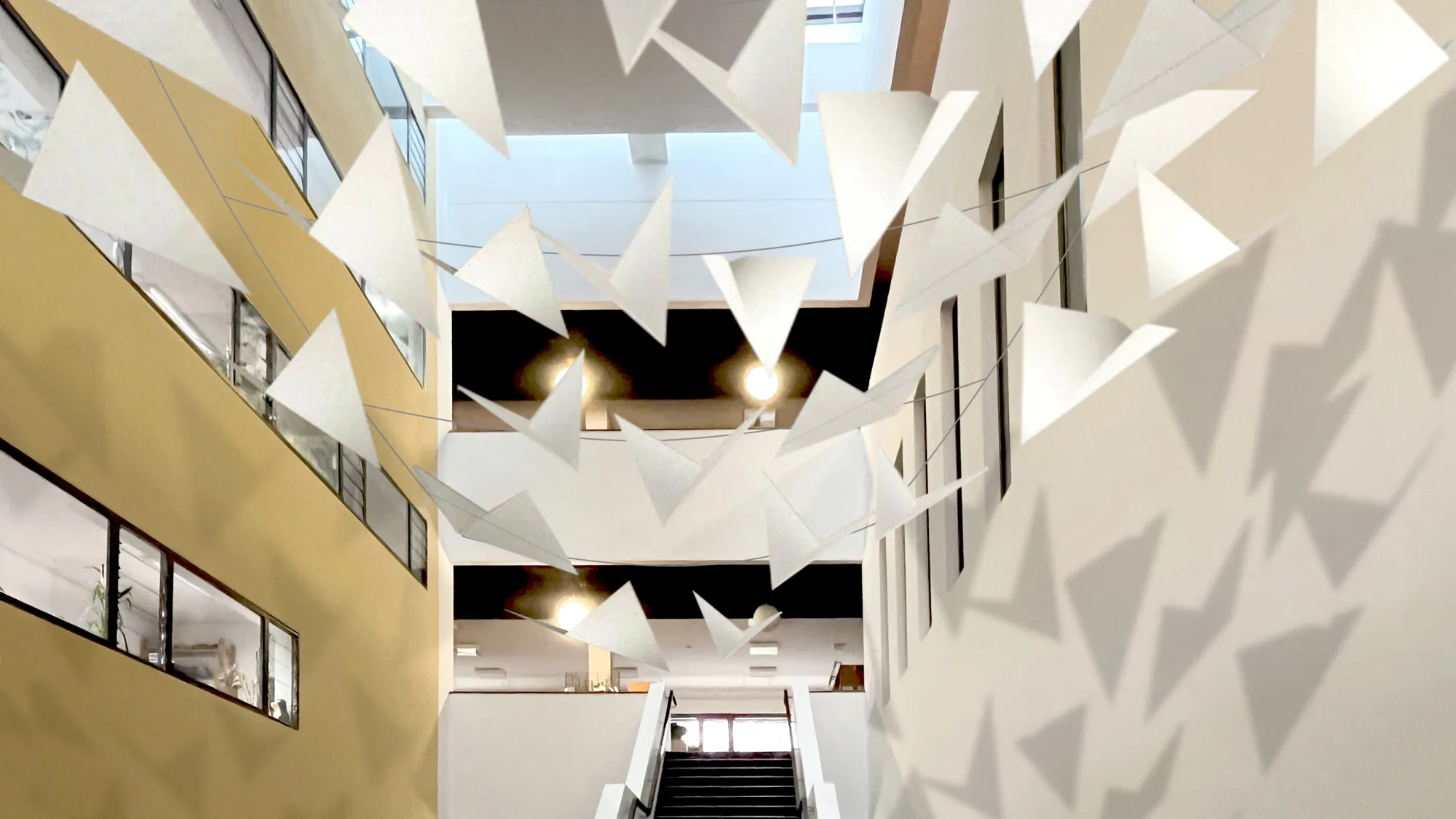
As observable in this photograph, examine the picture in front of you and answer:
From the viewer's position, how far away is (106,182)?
3889 millimetres

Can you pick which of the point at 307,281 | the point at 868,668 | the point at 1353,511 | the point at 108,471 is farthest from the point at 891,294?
the point at 1353,511

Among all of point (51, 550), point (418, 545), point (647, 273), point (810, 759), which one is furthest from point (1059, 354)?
point (418, 545)

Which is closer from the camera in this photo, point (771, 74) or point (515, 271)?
point (771, 74)

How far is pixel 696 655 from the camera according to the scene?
2347 centimetres

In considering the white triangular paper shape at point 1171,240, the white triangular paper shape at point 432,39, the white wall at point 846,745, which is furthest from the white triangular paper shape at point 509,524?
the white wall at point 846,745

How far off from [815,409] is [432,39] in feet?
6.31

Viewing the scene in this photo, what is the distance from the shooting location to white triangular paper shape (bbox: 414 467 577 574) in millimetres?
5922

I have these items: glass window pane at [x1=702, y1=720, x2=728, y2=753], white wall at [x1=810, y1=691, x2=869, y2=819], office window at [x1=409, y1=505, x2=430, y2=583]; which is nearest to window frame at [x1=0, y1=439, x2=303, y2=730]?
office window at [x1=409, y1=505, x2=430, y2=583]

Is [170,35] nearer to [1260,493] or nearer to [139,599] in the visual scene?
[1260,493]

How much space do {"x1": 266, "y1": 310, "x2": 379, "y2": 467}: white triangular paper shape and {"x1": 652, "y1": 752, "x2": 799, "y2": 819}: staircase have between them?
26.2 ft

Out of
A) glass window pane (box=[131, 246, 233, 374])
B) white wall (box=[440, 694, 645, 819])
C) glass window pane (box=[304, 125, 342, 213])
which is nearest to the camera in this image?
glass window pane (box=[131, 246, 233, 374])

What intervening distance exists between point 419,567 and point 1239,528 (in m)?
10.2

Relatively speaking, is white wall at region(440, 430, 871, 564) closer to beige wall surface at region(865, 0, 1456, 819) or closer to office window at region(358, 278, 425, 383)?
office window at region(358, 278, 425, 383)

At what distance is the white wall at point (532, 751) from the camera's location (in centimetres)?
1364
